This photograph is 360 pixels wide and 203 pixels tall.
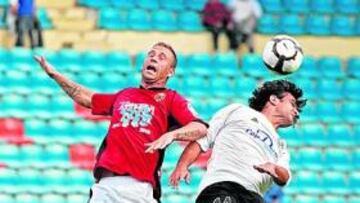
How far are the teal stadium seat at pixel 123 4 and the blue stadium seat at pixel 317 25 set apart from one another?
2.84 metres

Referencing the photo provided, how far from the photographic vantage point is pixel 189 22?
56.2 feet

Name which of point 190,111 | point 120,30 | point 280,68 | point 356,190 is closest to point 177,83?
point 120,30

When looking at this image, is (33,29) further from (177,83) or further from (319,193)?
(319,193)

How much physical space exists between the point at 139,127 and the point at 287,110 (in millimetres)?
913

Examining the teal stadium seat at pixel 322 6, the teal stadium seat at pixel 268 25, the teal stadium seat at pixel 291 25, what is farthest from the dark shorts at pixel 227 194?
the teal stadium seat at pixel 322 6

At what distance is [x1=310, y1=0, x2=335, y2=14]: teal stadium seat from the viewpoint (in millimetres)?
18031

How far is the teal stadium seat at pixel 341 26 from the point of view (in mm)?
17828

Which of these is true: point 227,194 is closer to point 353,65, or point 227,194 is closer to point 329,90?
point 329,90

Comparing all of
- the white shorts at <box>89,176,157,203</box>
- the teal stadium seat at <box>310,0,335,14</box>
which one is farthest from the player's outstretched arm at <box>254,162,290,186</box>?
the teal stadium seat at <box>310,0,335,14</box>

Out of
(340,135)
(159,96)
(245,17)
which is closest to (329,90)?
(340,135)

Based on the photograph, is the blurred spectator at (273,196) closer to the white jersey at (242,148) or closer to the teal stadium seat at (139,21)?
the teal stadium seat at (139,21)

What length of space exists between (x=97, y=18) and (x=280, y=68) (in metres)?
9.38

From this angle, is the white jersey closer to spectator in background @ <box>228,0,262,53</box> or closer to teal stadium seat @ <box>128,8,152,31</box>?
spectator in background @ <box>228,0,262,53</box>

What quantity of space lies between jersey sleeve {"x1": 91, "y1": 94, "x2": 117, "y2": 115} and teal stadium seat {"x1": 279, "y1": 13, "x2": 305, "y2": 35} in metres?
10.8
